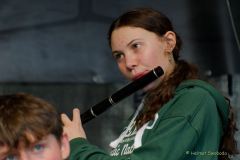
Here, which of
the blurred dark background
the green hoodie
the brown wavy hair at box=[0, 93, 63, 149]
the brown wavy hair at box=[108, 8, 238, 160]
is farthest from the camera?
the blurred dark background

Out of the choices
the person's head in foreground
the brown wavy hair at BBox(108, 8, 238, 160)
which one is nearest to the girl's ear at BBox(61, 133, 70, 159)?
the person's head in foreground

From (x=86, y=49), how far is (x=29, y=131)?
107 centimetres

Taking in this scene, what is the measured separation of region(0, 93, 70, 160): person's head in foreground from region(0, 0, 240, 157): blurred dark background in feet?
3.15

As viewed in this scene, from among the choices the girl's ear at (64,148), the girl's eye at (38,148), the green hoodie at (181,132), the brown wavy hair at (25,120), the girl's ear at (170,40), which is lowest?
the green hoodie at (181,132)

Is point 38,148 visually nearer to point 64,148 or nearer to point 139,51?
point 64,148

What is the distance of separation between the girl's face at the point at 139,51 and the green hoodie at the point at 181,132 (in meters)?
0.09

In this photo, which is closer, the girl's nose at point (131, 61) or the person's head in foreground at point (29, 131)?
the person's head in foreground at point (29, 131)

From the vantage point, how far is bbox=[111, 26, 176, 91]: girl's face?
3.89ft

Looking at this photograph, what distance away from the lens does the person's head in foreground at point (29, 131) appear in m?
0.89

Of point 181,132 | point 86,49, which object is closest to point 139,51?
point 181,132

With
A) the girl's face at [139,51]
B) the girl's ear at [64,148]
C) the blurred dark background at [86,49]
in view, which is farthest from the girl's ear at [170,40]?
the blurred dark background at [86,49]

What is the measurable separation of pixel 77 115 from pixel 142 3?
34.6 inches

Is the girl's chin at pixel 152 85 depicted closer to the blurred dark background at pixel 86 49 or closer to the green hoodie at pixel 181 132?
the green hoodie at pixel 181 132

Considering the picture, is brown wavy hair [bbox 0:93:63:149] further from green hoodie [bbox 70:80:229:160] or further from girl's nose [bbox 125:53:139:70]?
girl's nose [bbox 125:53:139:70]
